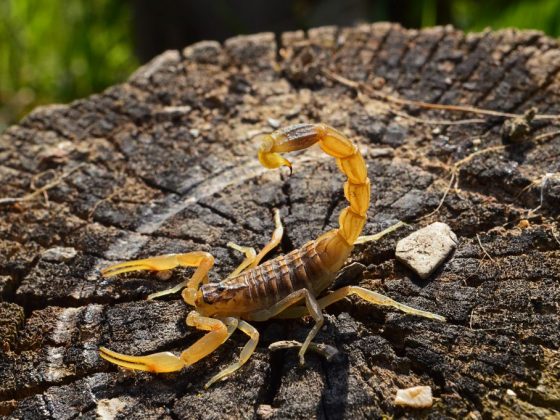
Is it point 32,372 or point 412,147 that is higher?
point 412,147

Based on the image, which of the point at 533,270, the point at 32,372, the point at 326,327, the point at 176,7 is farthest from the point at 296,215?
the point at 176,7

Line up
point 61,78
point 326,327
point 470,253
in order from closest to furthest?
point 326,327 < point 470,253 < point 61,78

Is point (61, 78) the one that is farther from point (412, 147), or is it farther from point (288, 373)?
point (288, 373)

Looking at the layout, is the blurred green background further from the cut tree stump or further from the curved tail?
the curved tail

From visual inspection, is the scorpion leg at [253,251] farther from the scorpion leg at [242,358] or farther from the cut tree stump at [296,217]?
the scorpion leg at [242,358]

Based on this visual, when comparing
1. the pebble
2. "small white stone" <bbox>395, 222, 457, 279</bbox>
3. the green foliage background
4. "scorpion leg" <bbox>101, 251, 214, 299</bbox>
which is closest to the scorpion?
"scorpion leg" <bbox>101, 251, 214, 299</bbox>

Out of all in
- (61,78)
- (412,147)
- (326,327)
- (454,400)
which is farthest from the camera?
(61,78)

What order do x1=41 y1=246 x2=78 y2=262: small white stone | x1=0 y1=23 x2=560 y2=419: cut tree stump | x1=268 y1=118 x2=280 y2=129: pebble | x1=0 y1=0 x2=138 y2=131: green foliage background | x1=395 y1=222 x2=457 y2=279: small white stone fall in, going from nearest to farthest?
1. x1=0 y1=23 x2=560 y2=419: cut tree stump
2. x1=395 y1=222 x2=457 y2=279: small white stone
3. x1=41 y1=246 x2=78 y2=262: small white stone
4. x1=268 y1=118 x2=280 y2=129: pebble
5. x1=0 y1=0 x2=138 y2=131: green foliage background

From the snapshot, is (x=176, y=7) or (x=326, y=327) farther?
(x=176, y=7)
